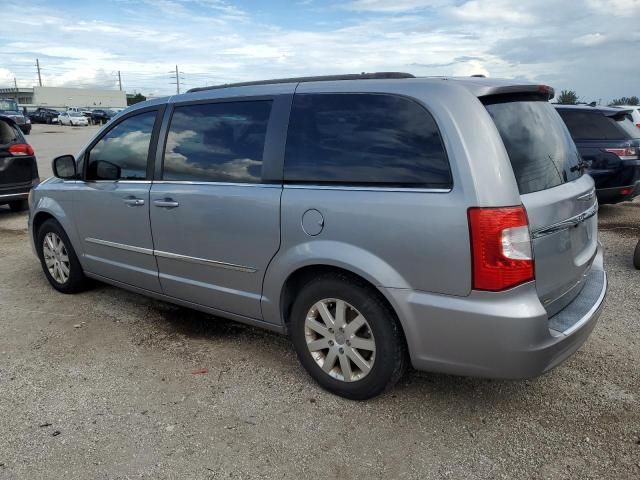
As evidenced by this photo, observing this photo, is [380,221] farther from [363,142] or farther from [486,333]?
[486,333]

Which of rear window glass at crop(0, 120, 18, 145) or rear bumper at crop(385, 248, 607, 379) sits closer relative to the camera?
rear bumper at crop(385, 248, 607, 379)

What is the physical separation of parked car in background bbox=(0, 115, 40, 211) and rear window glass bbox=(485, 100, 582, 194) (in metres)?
7.75

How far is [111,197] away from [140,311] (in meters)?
1.01

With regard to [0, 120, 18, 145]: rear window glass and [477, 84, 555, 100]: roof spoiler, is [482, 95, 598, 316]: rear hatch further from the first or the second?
[0, 120, 18, 145]: rear window glass

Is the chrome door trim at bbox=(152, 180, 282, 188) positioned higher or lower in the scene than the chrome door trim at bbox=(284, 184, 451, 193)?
lower

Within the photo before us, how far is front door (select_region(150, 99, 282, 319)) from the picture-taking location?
128 inches

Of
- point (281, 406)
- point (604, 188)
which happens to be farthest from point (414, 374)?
point (604, 188)

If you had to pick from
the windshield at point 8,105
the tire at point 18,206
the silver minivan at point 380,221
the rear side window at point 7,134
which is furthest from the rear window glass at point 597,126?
the windshield at point 8,105

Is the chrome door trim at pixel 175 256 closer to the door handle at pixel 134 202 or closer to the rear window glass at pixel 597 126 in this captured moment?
the door handle at pixel 134 202

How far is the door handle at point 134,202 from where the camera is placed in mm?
3908

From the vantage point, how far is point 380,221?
2.70m

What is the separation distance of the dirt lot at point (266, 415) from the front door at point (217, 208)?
1.62ft

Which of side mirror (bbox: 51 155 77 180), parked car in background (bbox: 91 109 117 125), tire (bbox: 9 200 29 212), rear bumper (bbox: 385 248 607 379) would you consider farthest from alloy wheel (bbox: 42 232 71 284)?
parked car in background (bbox: 91 109 117 125)

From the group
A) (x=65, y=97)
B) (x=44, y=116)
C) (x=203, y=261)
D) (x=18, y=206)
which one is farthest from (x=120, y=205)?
(x=65, y=97)
